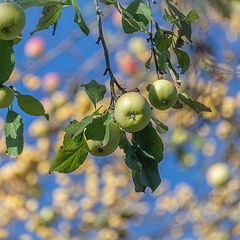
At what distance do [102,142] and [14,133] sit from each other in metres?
0.16

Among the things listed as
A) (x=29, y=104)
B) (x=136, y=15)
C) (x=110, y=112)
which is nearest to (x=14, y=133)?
(x=29, y=104)

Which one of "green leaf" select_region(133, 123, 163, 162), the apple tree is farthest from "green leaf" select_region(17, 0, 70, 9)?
"green leaf" select_region(133, 123, 163, 162)

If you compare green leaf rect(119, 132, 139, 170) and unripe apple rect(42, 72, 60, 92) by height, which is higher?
green leaf rect(119, 132, 139, 170)

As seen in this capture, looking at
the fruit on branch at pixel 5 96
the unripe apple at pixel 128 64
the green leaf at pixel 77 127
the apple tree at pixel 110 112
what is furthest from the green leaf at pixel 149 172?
the unripe apple at pixel 128 64

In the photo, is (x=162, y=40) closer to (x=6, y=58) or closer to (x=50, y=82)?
(x=6, y=58)

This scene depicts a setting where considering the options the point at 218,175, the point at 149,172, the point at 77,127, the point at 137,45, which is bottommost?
the point at 218,175

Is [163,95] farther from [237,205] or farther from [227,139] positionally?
[237,205]

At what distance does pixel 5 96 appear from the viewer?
774 millimetres

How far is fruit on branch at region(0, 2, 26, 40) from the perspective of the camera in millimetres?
724

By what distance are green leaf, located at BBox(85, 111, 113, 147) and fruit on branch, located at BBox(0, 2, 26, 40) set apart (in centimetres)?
17

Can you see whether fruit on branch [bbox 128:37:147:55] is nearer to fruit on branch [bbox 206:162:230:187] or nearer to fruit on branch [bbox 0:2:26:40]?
fruit on branch [bbox 206:162:230:187]

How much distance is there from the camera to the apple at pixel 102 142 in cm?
74

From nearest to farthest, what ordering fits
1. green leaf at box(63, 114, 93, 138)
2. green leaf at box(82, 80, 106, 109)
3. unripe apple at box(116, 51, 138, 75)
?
green leaf at box(63, 114, 93, 138), green leaf at box(82, 80, 106, 109), unripe apple at box(116, 51, 138, 75)

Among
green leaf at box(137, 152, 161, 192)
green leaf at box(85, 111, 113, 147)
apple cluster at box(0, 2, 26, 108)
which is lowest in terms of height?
green leaf at box(137, 152, 161, 192)
